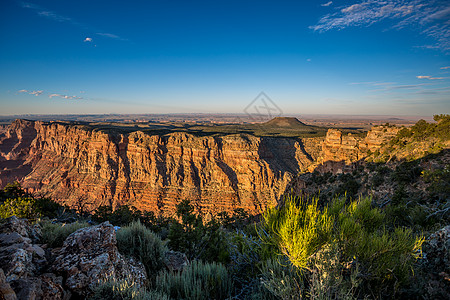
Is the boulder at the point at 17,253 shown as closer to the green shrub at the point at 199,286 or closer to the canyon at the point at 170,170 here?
the green shrub at the point at 199,286

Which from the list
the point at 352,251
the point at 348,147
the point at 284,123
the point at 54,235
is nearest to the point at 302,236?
the point at 352,251

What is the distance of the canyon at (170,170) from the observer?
47.7m

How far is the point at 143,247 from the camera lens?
5629mm

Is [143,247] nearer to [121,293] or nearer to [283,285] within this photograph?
[121,293]

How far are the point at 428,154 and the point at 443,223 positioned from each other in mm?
12815

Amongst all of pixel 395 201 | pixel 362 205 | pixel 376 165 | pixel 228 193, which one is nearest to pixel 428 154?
pixel 376 165

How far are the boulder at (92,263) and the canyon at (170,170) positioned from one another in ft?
131

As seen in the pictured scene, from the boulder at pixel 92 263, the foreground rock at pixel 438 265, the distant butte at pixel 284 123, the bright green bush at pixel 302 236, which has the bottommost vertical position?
the boulder at pixel 92 263

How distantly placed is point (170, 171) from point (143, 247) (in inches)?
1916

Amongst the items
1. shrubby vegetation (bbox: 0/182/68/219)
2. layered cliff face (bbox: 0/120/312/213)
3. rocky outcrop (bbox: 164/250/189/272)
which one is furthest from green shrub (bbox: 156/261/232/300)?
layered cliff face (bbox: 0/120/312/213)

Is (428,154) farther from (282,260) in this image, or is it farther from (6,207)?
(6,207)

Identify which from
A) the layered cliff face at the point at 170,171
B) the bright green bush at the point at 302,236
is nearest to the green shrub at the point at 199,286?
the bright green bush at the point at 302,236

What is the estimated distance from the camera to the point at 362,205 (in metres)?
4.73

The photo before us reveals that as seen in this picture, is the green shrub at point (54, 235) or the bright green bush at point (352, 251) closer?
the bright green bush at point (352, 251)
